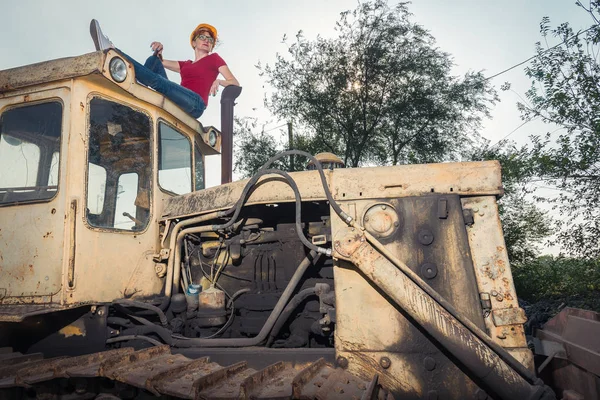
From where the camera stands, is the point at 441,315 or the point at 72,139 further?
the point at 72,139

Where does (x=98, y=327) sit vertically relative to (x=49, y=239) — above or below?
below

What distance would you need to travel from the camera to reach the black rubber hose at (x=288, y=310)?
2.70m

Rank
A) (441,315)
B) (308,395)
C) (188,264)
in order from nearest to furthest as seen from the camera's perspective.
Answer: (308,395)
(441,315)
(188,264)

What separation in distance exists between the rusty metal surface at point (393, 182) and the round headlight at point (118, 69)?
1.39 m

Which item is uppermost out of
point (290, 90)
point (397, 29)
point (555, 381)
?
point (397, 29)

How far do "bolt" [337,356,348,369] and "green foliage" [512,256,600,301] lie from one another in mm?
10885

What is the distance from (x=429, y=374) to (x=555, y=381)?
1095 mm

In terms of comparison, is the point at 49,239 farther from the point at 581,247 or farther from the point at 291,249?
the point at 581,247

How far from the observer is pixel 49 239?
9.26 ft

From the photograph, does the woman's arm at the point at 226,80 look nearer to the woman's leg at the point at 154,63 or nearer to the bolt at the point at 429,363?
the woman's leg at the point at 154,63

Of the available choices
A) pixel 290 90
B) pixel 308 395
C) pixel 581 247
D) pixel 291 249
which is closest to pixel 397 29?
pixel 290 90

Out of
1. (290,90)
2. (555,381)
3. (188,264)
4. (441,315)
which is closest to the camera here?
(441,315)

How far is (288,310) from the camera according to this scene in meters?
2.70

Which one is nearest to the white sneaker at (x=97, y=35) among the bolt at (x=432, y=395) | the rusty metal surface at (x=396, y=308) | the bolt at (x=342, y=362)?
the rusty metal surface at (x=396, y=308)
